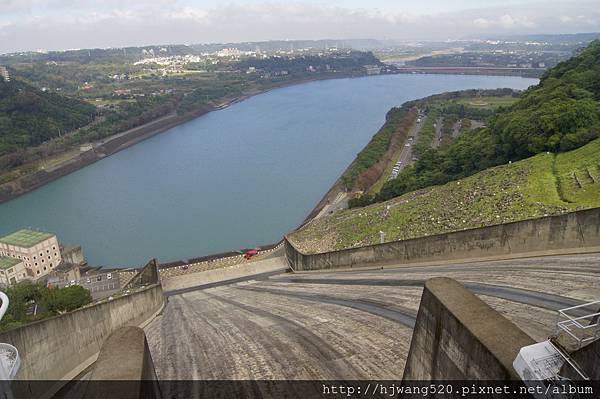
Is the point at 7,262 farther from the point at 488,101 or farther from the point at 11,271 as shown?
the point at 488,101

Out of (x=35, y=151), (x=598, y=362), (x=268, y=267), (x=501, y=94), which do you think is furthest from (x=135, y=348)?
(x=501, y=94)

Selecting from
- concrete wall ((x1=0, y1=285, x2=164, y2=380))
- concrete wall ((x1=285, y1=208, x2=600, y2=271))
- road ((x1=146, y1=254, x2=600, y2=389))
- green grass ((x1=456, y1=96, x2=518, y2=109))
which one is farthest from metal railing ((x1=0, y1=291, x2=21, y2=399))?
green grass ((x1=456, y1=96, x2=518, y2=109))

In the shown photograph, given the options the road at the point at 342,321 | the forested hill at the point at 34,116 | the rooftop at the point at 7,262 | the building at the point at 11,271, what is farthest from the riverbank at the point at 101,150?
the road at the point at 342,321

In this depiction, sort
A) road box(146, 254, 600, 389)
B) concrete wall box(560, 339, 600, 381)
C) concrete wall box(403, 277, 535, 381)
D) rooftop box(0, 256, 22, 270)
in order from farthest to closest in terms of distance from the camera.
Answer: rooftop box(0, 256, 22, 270) < road box(146, 254, 600, 389) < concrete wall box(403, 277, 535, 381) < concrete wall box(560, 339, 600, 381)

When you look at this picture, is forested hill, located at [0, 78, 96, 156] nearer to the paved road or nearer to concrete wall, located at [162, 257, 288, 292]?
concrete wall, located at [162, 257, 288, 292]

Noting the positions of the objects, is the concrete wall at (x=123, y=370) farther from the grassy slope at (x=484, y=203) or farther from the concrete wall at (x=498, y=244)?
the grassy slope at (x=484, y=203)

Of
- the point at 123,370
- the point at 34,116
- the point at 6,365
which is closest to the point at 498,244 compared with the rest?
the point at 123,370

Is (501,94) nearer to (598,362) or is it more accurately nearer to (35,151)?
(35,151)
